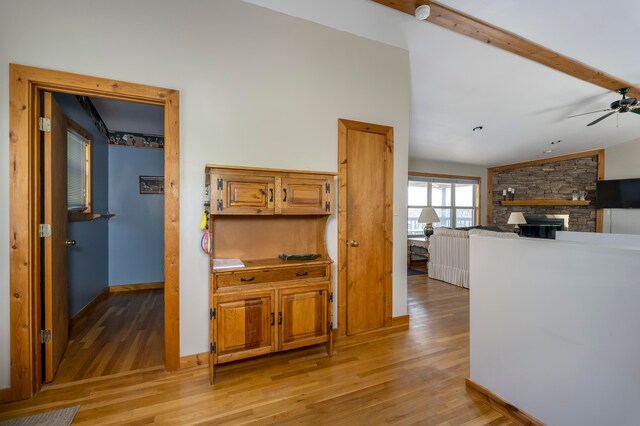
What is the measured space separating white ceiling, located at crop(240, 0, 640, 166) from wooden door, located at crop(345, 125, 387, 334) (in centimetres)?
116

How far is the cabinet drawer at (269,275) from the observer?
7.00 ft

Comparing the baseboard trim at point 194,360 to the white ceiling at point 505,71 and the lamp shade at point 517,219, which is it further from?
the lamp shade at point 517,219

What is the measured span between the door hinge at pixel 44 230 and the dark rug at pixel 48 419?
1.15m

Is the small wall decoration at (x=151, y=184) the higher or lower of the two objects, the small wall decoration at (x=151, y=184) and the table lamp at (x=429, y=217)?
the higher

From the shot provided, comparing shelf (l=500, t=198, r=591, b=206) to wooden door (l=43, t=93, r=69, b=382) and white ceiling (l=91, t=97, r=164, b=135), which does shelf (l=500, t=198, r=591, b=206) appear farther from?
wooden door (l=43, t=93, r=69, b=382)

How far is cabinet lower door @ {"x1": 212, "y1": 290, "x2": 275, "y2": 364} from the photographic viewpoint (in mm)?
2088

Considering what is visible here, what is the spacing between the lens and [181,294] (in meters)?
2.29

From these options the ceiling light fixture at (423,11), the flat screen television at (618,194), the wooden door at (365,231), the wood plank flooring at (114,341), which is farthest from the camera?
the flat screen television at (618,194)

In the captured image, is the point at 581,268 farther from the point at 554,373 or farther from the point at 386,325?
the point at 386,325

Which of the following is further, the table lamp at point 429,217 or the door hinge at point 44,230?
the table lamp at point 429,217

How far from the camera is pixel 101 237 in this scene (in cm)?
401

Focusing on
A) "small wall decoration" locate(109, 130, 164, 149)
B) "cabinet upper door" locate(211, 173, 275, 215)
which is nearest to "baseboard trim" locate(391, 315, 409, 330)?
"cabinet upper door" locate(211, 173, 275, 215)

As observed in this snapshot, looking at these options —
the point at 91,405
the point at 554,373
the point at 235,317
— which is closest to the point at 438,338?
the point at 554,373

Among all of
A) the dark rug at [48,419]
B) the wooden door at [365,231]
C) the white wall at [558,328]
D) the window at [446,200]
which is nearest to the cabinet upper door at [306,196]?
the wooden door at [365,231]
